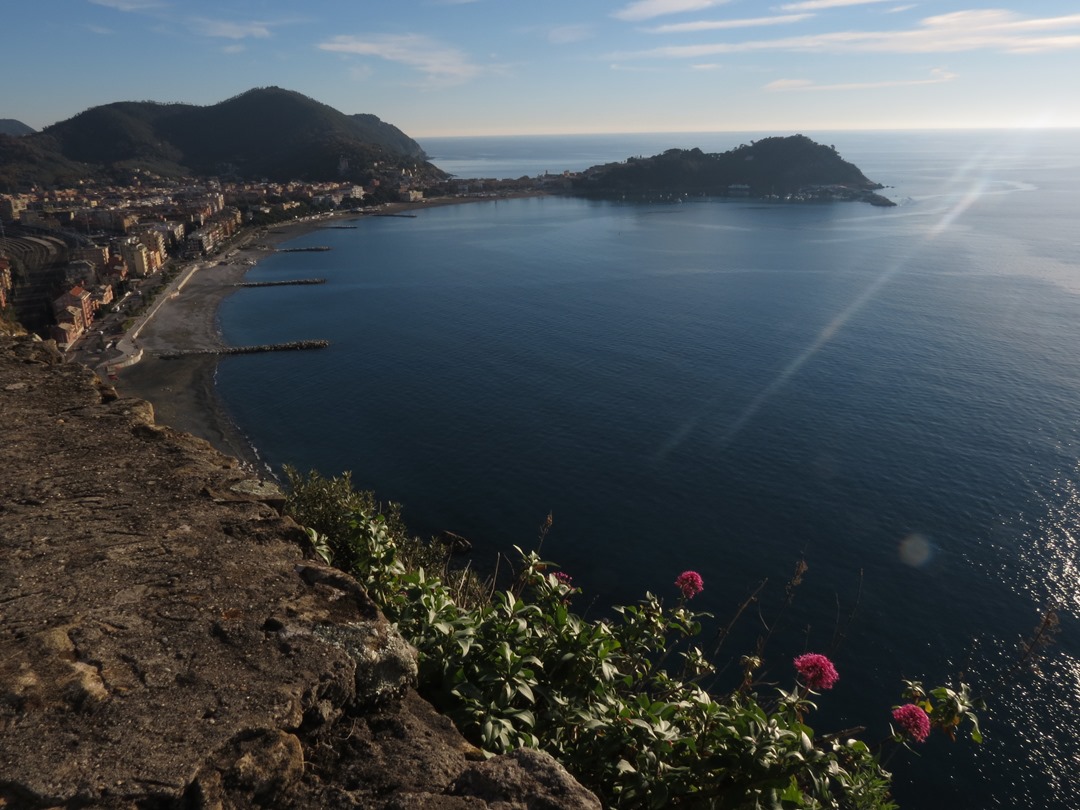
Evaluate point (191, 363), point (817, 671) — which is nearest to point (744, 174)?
point (191, 363)

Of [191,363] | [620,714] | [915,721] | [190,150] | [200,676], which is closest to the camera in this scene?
[200,676]

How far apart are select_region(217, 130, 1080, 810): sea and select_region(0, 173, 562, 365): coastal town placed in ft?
27.5

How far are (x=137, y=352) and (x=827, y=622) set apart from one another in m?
37.3

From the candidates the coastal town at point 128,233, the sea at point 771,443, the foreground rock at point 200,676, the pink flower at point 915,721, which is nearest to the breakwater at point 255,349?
the sea at point 771,443

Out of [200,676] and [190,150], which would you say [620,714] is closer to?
[200,676]

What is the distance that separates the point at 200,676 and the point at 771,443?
26650mm

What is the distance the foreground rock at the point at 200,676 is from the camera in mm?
3020

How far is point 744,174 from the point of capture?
148250mm

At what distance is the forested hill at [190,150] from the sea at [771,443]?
105 meters

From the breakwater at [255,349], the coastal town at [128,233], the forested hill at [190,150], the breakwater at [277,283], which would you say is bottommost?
the breakwater at [255,349]

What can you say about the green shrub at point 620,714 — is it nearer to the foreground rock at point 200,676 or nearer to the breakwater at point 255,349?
the foreground rock at point 200,676

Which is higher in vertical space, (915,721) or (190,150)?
(190,150)

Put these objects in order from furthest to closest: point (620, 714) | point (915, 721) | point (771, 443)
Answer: point (771, 443) → point (915, 721) → point (620, 714)

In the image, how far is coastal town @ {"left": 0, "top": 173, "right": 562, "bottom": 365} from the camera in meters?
45.2
